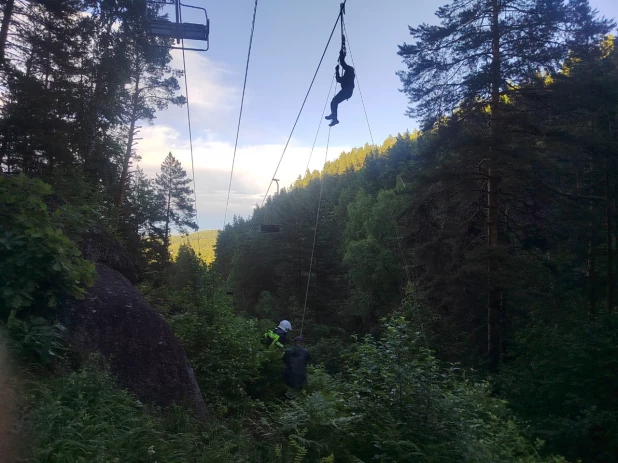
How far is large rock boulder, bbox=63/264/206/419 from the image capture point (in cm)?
584

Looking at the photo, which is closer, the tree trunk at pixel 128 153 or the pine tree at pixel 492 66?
the pine tree at pixel 492 66

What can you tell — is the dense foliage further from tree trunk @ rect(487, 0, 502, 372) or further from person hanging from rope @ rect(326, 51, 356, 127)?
tree trunk @ rect(487, 0, 502, 372)

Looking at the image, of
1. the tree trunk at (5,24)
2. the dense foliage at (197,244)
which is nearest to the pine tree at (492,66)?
the dense foliage at (197,244)

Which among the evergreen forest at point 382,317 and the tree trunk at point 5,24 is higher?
the tree trunk at point 5,24

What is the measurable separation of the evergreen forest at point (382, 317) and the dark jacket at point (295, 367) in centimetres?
25

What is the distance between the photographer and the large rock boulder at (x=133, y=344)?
19.1 ft

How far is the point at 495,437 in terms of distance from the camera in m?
6.55

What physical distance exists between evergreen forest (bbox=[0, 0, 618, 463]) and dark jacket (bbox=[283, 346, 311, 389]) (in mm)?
252

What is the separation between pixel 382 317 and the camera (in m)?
11.5

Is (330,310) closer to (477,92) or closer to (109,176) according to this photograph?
(109,176)

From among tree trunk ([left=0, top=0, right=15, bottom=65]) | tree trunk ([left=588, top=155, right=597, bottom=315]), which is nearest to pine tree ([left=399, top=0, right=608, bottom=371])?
tree trunk ([left=588, top=155, right=597, bottom=315])

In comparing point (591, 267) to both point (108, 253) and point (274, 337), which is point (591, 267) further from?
point (108, 253)

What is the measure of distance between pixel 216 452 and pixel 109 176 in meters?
16.6

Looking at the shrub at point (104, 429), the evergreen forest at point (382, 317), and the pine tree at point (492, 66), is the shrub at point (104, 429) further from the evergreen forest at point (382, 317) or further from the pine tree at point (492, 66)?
the pine tree at point (492, 66)
